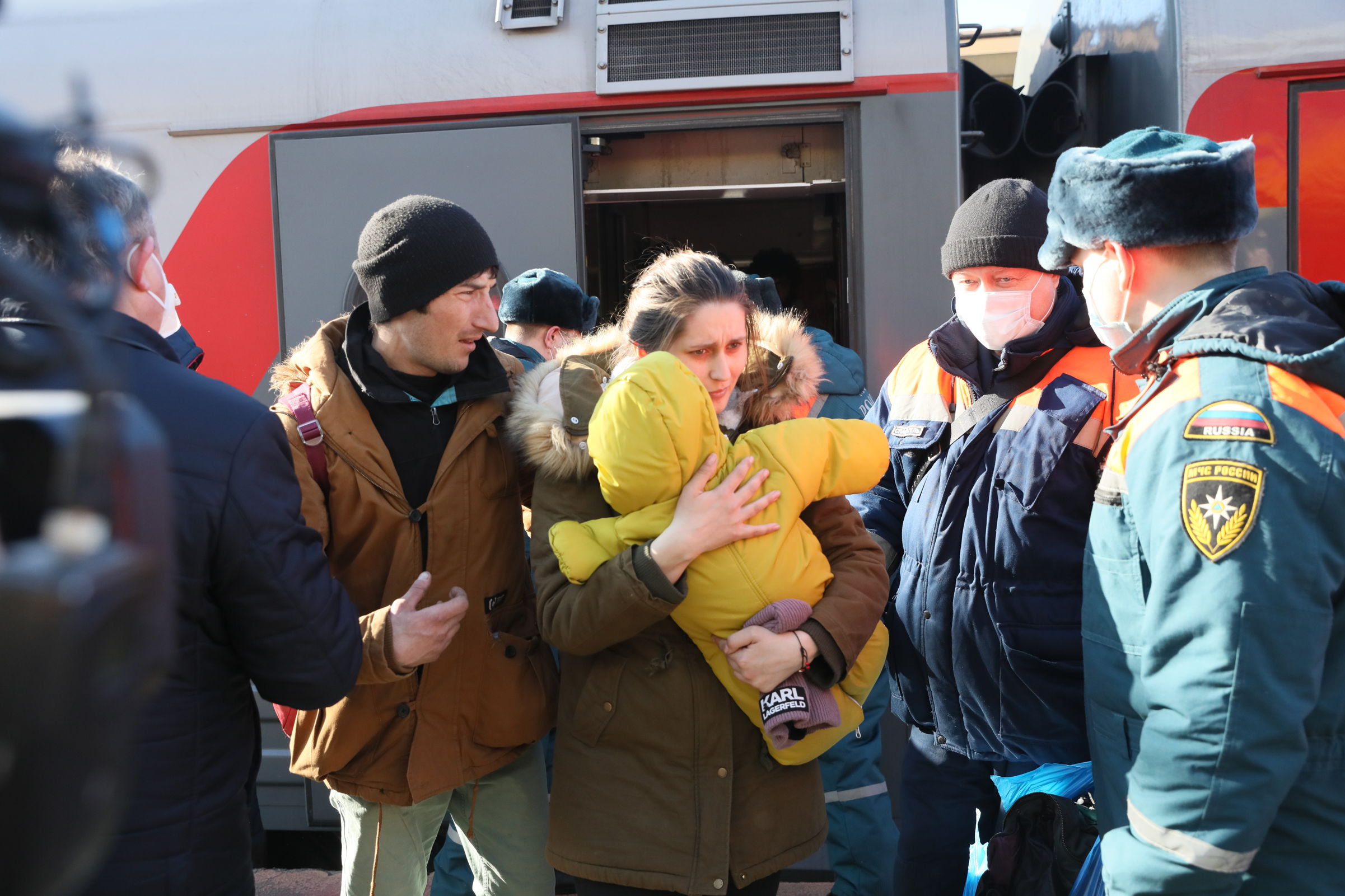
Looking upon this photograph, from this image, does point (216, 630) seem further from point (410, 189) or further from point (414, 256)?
point (410, 189)

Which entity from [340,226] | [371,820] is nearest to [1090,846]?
[371,820]

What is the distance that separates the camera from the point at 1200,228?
154 cm

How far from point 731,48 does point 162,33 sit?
1896mm

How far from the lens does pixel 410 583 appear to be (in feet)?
6.67

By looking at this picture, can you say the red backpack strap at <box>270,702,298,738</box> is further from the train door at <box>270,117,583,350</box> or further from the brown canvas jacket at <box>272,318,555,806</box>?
the train door at <box>270,117,583,350</box>

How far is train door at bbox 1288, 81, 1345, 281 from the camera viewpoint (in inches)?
117

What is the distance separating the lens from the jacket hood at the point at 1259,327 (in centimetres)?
135

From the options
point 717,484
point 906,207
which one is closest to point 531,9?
point 906,207

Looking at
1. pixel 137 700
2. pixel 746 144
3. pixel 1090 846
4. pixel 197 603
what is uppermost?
pixel 746 144

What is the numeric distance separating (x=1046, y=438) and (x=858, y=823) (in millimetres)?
1549

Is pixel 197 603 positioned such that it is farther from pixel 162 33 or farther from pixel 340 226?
pixel 162 33

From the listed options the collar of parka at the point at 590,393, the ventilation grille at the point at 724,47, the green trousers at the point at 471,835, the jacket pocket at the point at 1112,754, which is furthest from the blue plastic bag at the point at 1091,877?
the ventilation grille at the point at 724,47

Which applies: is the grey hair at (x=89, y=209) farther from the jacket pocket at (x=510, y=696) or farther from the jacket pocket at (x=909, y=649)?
the jacket pocket at (x=909, y=649)

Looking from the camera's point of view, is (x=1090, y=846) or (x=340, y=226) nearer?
(x=1090, y=846)
